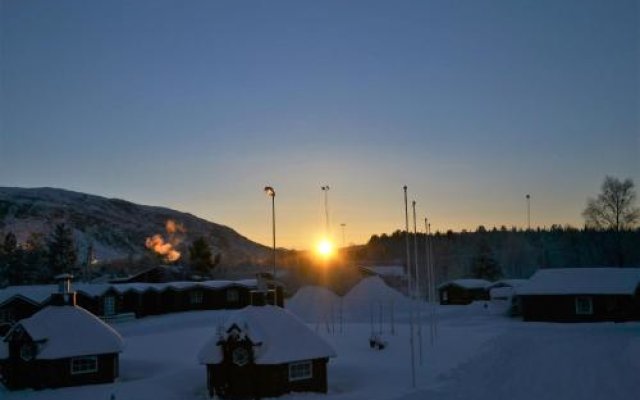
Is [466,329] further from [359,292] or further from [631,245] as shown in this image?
[631,245]

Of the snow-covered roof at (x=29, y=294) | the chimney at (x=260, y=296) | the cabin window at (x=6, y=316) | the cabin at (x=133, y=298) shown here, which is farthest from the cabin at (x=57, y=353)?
the cabin window at (x=6, y=316)

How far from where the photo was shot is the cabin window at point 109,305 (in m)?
58.3

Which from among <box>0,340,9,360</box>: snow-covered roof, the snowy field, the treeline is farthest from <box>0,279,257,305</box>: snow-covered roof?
the treeline

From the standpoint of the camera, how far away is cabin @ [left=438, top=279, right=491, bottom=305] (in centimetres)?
7612

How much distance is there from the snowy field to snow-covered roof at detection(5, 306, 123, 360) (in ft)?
5.99

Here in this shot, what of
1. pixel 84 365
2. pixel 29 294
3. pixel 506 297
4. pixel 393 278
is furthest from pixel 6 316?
pixel 393 278

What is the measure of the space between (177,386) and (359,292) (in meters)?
47.8

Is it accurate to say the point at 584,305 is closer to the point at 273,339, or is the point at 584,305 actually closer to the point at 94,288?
the point at 273,339

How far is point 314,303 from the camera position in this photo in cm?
7019

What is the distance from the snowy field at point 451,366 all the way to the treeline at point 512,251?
47436 mm

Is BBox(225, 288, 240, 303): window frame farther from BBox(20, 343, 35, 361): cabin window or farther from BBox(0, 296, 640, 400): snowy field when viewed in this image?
BBox(20, 343, 35, 361): cabin window

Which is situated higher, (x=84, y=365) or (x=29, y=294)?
(x=29, y=294)

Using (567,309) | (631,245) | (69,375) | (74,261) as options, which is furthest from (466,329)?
(631,245)

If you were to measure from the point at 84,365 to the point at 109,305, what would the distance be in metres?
28.7
